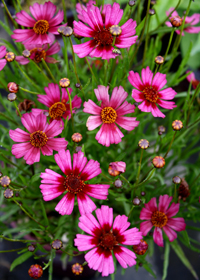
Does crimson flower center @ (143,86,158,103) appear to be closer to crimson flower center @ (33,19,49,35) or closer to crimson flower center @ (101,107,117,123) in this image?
crimson flower center @ (101,107,117,123)

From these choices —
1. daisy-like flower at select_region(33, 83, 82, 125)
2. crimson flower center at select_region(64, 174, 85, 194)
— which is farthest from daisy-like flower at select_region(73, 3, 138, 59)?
crimson flower center at select_region(64, 174, 85, 194)

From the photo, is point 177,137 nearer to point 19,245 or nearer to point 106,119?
point 106,119

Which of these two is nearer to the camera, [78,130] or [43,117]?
[43,117]

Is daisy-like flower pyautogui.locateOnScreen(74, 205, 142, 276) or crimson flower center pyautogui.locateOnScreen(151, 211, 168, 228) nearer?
daisy-like flower pyautogui.locateOnScreen(74, 205, 142, 276)

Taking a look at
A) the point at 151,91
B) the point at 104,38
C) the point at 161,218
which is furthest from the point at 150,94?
the point at 161,218

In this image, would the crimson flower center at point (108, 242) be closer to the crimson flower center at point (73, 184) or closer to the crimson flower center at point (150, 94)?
the crimson flower center at point (73, 184)

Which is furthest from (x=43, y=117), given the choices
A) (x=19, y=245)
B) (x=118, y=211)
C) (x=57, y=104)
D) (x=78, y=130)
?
(x=19, y=245)
